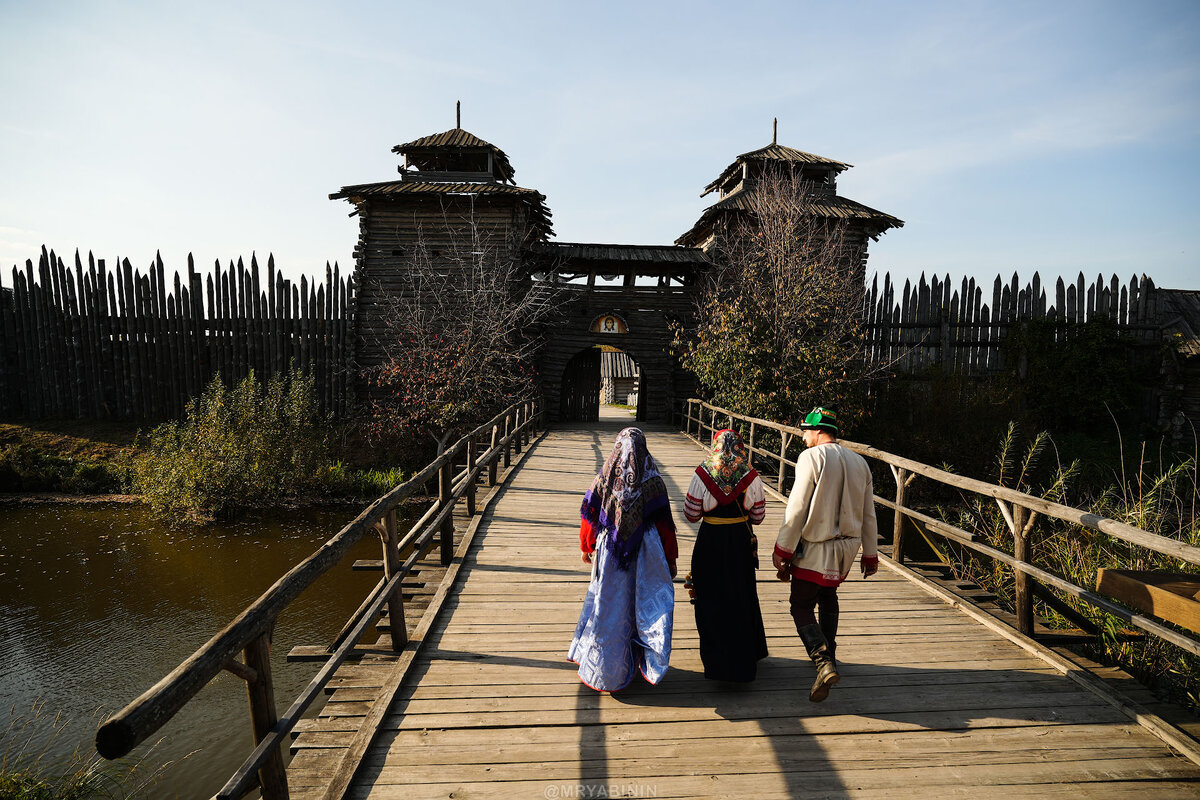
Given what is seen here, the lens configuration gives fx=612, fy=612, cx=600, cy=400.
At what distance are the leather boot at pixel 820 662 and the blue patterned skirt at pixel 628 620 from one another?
80cm

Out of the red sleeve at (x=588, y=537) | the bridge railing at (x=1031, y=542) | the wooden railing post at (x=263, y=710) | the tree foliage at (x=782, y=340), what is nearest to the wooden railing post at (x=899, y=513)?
the bridge railing at (x=1031, y=542)

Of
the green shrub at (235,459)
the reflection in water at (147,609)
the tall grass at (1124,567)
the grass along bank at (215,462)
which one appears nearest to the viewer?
the tall grass at (1124,567)

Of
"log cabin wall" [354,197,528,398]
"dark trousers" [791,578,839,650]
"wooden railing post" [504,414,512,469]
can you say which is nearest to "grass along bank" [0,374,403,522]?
"log cabin wall" [354,197,528,398]

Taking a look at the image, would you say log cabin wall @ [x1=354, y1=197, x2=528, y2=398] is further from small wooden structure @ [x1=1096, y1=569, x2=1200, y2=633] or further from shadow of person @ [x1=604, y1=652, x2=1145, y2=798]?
small wooden structure @ [x1=1096, y1=569, x2=1200, y2=633]

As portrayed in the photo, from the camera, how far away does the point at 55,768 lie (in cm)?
526

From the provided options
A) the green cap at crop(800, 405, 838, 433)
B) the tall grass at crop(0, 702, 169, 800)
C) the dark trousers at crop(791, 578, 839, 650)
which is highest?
the green cap at crop(800, 405, 838, 433)

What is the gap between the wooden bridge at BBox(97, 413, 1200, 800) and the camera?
2695 millimetres

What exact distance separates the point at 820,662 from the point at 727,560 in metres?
0.74

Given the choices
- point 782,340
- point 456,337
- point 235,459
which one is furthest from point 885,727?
point 456,337

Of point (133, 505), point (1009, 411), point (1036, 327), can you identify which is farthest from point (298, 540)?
point (1036, 327)

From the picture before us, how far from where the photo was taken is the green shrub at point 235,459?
1186cm

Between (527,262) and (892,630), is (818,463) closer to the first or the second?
(892,630)

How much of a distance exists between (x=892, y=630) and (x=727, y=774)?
221 centimetres

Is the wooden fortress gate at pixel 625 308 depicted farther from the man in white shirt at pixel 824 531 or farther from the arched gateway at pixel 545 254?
the man in white shirt at pixel 824 531
